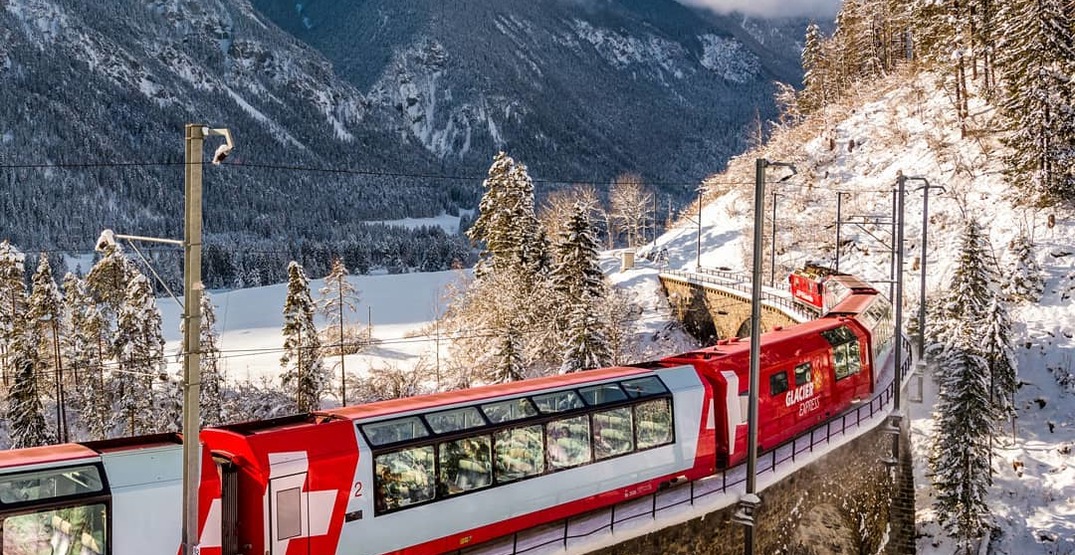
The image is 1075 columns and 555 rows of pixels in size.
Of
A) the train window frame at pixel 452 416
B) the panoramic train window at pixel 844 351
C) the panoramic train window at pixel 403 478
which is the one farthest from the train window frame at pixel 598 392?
the panoramic train window at pixel 844 351

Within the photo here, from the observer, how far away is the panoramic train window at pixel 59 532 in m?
10.7

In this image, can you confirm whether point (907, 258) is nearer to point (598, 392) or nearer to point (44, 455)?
point (598, 392)

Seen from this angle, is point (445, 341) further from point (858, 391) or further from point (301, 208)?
point (301, 208)

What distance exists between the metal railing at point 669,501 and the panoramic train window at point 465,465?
1.27 metres

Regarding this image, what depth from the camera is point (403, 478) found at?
47.2ft

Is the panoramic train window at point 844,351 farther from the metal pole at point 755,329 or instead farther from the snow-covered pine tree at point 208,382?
the snow-covered pine tree at point 208,382

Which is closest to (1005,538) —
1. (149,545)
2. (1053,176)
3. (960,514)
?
(960,514)

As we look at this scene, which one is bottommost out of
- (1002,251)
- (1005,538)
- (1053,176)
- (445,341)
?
(1005,538)

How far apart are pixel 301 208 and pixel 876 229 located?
166m

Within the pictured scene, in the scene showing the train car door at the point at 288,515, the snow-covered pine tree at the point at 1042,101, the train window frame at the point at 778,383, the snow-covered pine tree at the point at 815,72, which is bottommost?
the train car door at the point at 288,515

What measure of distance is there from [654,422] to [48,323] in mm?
38077

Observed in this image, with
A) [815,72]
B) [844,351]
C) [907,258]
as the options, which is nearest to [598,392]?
[844,351]

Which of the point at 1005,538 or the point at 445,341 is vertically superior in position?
the point at 445,341

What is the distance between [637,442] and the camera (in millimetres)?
17984
